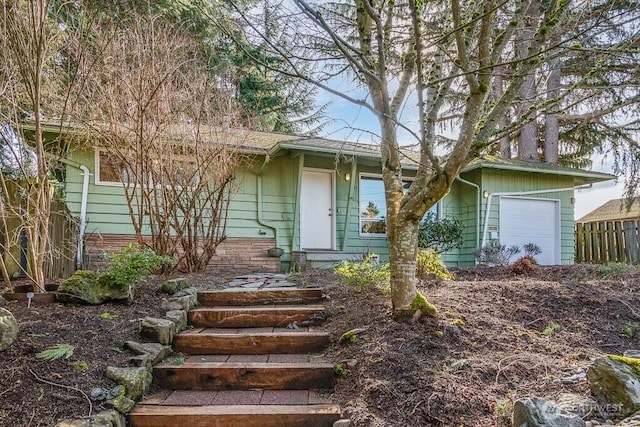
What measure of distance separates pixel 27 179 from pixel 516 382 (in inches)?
168

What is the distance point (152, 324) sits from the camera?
2945 mm

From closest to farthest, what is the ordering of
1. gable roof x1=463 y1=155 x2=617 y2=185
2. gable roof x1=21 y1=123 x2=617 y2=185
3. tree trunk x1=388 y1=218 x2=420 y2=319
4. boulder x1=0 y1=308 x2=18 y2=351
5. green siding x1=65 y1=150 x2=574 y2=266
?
1. boulder x1=0 y1=308 x2=18 y2=351
2. tree trunk x1=388 y1=218 x2=420 y2=319
3. gable roof x1=21 y1=123 x2=617 y2=185
4. green siding x1=65 y1=150 x2=574 y2=266
5. gable roof x1=463 y1=155 x2=617 y2=185

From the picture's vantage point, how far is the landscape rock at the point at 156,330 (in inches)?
115

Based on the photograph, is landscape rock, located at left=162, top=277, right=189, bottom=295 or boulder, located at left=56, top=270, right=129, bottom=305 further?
landscape rock, located at left=162, top=277, right=189, bottom=295

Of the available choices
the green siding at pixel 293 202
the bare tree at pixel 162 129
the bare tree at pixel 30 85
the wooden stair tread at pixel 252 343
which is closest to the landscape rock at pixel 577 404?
the wooden stair tread at pixel 252 343

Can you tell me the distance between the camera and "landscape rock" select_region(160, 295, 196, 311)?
3.44m

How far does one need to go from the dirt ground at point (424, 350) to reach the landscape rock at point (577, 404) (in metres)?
0.11

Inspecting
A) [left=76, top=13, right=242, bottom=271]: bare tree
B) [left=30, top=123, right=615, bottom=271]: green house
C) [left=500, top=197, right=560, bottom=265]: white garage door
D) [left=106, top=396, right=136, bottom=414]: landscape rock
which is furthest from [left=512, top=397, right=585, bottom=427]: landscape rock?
[left=500, top=197, right=560, bottom=265]: white garage door

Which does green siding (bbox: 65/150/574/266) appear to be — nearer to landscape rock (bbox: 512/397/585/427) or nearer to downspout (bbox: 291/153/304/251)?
downspout (bbox: 291/153/304/251)

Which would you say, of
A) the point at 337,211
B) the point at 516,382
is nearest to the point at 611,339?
the point at 516,382

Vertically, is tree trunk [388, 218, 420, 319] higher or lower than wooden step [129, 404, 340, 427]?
higher

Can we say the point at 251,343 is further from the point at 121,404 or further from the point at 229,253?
the point at 229,253

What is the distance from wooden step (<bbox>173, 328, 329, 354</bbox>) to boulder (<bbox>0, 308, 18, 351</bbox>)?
105cm

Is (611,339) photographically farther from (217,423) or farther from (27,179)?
(27,179)
